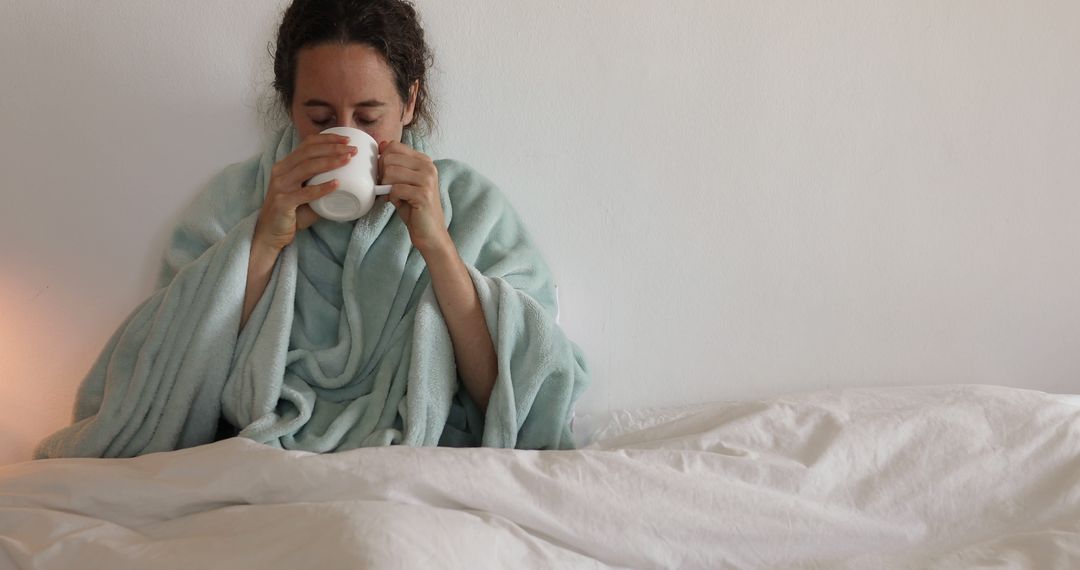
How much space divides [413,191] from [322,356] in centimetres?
24

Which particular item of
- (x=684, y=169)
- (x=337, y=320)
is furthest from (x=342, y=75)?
(x=684, y=169)

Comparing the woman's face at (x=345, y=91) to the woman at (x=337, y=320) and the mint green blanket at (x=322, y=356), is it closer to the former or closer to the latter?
the woman at (x=337, y=320)

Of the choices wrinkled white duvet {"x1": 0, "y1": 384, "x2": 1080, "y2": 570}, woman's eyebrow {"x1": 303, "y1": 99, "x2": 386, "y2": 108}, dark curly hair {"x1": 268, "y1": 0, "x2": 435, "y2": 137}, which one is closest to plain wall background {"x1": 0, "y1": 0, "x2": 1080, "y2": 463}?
dark curly hair {"x1": 268, "y1": 0, "x2": 435, "y2": 137}

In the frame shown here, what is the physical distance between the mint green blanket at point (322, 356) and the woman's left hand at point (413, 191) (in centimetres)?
7

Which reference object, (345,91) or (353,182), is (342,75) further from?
(353,182)

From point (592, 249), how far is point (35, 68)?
86cm

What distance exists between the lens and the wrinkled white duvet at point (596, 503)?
943 millimetres

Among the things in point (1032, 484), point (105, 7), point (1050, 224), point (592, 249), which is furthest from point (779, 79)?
point (105, 7)

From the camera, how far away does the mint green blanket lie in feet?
4.05

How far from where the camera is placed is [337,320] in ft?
4.43

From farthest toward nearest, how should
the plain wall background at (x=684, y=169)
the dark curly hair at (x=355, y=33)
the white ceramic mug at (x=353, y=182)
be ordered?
the plain wall background at (x=684, y=169)
the dark curly hair at (x=355, y=33)
the white ceramic mug at (x=353, y=182)

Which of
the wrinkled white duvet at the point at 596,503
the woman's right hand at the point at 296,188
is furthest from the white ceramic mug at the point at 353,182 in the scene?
the wrinkled white duvet at the point at 596,503

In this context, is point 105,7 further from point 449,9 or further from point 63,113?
point 449,9

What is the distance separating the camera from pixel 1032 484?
1.15m
